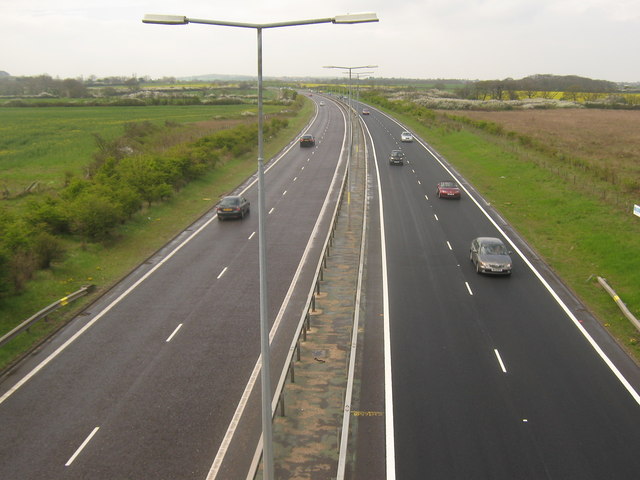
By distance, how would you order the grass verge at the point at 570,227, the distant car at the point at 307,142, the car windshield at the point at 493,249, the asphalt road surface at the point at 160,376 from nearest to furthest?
the asphalt road surface at the point at 160,376, the grass verge at the point at 570,227, the car windshield at the point at 493,249, the distant car at the point at 307,142

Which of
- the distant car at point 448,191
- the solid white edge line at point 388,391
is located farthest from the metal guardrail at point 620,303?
the distant car at point 448,191

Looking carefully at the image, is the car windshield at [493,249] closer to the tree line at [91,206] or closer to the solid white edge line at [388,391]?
the solid white edge line at [388,391]

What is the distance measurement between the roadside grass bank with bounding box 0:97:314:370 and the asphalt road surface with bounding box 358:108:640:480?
12.5 m

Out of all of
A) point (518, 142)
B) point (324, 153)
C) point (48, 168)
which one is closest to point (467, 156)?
point (518, 142)

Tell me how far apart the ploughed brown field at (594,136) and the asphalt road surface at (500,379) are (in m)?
29.0

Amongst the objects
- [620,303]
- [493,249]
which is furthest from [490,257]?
[620,303]

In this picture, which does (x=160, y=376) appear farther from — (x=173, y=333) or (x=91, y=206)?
(x=91, y=206)

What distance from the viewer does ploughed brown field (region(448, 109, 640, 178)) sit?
5241 cm

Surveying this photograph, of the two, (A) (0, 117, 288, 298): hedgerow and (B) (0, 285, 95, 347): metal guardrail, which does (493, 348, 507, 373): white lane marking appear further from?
(A) (0, 117, 288, 298): hedgerow

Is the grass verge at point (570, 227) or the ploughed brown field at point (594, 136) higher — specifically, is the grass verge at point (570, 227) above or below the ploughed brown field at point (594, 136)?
below

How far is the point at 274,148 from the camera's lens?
213 feet

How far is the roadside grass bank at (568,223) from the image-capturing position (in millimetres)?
21844

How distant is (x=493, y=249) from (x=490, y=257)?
2.49 ft

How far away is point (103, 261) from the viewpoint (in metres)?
Answer: 26.0
